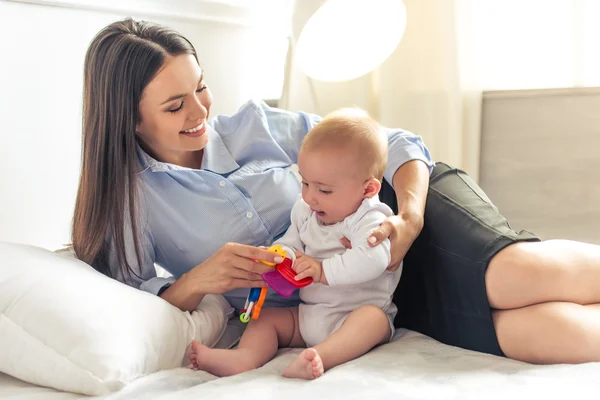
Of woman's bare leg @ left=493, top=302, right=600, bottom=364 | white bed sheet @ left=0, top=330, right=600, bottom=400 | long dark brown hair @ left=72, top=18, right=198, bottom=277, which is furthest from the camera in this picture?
long dark brown hair @ left=72, top=18, right=198, bottom=277

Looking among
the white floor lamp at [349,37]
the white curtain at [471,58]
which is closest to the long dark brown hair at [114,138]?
the white floor lamp at [349,37]

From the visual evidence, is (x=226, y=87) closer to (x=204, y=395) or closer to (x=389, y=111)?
(x=389, y=111)

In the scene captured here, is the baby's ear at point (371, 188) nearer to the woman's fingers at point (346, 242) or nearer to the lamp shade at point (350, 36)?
the woman's fingers at point (346, 242)

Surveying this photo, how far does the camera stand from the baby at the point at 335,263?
1.27 m

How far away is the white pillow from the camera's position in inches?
43.5

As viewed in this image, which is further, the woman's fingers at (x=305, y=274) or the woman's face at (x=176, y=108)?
the woman's face at (x=176, y=108)

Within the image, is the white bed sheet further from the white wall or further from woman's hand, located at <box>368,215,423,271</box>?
the white wall

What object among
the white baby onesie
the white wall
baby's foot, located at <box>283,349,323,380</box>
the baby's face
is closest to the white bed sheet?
baby's foot, located at <box>283,349,323,380</box>

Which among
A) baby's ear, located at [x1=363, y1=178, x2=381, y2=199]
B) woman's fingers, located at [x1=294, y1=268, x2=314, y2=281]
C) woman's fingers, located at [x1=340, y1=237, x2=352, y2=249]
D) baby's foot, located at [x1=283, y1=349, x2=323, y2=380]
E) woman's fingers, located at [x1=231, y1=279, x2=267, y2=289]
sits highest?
baby's ear, located at [x1=363, y1=178, x2=381, y2=199]

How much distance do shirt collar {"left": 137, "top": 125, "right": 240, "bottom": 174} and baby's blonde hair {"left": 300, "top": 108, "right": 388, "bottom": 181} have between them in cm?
31

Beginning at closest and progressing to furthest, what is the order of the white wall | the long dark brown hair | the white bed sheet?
the white bed sheet → the long dark brown hair → the white wall

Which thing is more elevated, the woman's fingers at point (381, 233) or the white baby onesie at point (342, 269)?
the woman's fingers at point (381, 233)

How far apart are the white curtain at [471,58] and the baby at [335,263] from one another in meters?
1.04

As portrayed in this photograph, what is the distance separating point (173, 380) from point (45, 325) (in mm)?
235
